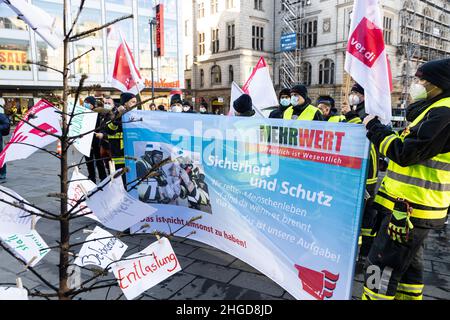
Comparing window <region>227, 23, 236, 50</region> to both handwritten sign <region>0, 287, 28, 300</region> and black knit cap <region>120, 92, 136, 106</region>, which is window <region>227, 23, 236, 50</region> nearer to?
black knit cap <region>120, 92, 136, 106</region>

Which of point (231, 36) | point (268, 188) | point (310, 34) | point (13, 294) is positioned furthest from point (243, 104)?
point (231, 36)

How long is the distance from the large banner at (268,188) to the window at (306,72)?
112 feet

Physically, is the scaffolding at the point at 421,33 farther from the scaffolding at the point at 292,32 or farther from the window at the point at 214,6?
the window at the point at 214,6

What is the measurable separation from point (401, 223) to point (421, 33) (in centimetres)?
4133

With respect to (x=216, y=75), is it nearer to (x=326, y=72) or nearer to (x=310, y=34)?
(x=310, y=34)

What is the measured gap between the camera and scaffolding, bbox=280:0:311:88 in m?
35.7

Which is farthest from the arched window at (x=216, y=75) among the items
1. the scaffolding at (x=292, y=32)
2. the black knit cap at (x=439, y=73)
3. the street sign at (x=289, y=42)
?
the black knit cap at (x=439, y=73)

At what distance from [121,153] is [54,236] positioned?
1756mm

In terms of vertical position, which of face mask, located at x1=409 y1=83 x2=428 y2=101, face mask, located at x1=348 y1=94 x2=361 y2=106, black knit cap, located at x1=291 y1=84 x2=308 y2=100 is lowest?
face mask, located at x1=409 y1=83 x2=428 y2=101

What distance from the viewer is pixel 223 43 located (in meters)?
38.1

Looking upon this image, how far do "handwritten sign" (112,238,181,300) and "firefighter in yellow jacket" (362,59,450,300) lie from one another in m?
1.43

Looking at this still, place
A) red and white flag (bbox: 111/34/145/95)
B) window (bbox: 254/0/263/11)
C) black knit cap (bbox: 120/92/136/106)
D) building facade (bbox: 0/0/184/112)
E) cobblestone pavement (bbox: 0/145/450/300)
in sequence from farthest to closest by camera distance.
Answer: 1. window (bbox: 254/0/263/11)
2. building facade (bbox: 0/0/184/112)
3. black knit cap (bbox: 120/92/136/106)
4. red and white flag (bbox: 111/34/145/95)
5. cobblestone pavement (bbox: 0/145/450/300)

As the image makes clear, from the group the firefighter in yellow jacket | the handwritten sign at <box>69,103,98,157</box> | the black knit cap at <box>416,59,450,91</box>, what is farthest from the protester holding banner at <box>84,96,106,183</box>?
the black knit cap at <box>416,59,450,91</box>

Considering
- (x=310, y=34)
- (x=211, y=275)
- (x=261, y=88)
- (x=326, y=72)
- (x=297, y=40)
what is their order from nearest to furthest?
(x=211, y=275) → (x=261, y=88) → (x=326, y=72) → (x=310, y=34) → (x=297, y=40)
